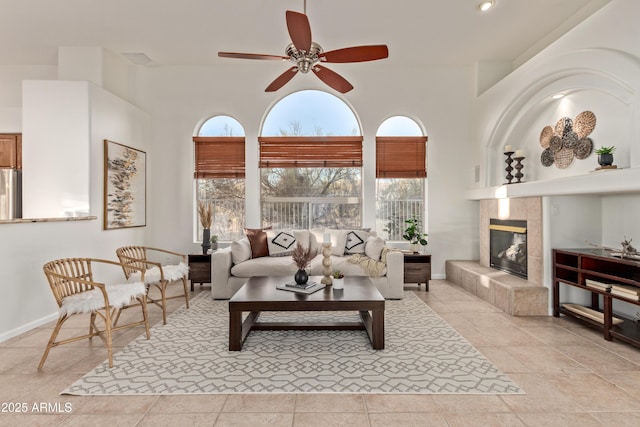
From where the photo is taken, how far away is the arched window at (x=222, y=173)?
5.69 metres

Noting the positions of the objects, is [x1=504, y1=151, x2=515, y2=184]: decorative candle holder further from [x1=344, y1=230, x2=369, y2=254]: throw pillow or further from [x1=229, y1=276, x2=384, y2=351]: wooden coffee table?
[x1=229, y1=276, x2=384, y2=351]: wooden coffee table

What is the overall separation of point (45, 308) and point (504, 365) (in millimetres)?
4587

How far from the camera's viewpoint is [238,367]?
2531 millimetres

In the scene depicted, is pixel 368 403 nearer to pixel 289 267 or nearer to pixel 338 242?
pixel 289 267

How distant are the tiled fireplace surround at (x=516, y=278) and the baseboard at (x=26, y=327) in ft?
17.2

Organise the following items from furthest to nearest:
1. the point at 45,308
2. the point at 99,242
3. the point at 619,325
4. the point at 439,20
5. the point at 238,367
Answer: the point at 99,242, the point at 439,20, the point at 45,308, the point at 619,325, the point at 238,367

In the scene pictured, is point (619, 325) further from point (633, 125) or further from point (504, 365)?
point (633, 125)

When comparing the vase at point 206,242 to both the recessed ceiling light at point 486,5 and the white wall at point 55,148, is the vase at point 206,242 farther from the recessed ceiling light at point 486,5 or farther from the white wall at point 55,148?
the recessed ceiling light at point 486,5

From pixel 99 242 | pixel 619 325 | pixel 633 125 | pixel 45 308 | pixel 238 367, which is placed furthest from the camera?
pixel 99 242

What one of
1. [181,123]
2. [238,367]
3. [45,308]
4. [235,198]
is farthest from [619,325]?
[181,123]

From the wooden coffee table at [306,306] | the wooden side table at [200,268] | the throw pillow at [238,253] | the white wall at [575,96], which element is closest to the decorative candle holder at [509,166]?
the white wall at [575,96]

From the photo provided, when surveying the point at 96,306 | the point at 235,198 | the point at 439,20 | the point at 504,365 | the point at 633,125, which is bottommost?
the point at 504,365

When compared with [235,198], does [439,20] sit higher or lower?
higher

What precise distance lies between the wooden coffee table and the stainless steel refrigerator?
3405 millimetres
